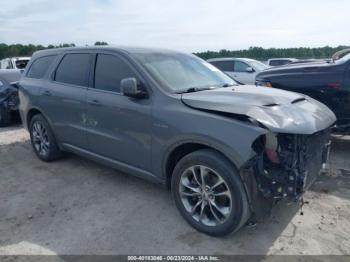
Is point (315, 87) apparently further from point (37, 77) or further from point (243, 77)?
point (243, 77)

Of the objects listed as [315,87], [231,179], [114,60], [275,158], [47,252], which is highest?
[114,60]

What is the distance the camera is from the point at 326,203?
3.94 meters

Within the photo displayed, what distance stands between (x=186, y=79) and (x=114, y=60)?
97 cm

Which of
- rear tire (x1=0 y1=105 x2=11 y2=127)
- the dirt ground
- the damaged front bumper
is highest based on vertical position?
the damaged front bumper

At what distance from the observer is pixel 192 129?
3.27 metres

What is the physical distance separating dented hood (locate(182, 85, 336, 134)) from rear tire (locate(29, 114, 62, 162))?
2.80m

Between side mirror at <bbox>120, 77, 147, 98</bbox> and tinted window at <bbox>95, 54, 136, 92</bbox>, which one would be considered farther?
tinted window at <bbox>95, 54, 136, 92</bbox>

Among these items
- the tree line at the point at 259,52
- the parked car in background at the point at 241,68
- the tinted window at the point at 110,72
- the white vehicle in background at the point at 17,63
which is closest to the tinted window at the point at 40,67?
the tinted window at the point at 110,72

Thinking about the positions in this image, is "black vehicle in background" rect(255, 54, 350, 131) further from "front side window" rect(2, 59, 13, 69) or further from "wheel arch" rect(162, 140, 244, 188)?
"front side window" rect(2, 59, 13, 69)

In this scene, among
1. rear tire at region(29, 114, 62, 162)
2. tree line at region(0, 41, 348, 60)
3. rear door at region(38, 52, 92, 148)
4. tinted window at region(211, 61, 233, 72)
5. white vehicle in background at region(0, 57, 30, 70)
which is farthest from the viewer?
tree line at region(0, 41, 348, 60)

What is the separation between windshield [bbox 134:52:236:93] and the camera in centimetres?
384

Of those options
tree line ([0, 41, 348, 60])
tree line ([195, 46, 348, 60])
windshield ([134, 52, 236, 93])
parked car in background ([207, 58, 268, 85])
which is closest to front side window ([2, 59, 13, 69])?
parked car in background ([207, 58, 268, 85])

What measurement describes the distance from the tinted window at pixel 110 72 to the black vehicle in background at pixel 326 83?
120 inches

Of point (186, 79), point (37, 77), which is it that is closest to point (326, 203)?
point (186, 79)
